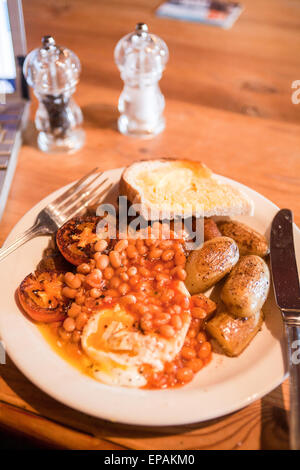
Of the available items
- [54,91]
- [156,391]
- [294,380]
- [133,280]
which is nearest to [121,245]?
[133,280]

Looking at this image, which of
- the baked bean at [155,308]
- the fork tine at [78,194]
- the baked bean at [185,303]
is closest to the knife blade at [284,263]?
the baked bean at [185,303]

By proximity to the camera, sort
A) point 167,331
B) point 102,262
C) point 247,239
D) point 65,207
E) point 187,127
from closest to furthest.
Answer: point 167,331, point 102,262, point 247,239, point 65,207, point 187,127

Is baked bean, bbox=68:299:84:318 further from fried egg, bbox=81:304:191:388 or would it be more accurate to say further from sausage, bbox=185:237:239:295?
sausage, bbox=185:237:239:295

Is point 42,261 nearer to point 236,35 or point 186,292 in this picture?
point 186,292

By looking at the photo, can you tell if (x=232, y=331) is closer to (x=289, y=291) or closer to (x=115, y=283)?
(x=289, y=291)

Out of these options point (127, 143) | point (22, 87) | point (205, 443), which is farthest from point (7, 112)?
point (205, 443)

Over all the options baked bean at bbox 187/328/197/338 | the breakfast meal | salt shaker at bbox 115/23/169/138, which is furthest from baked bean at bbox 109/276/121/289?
salt shaker at bbox 115/23/169/138
